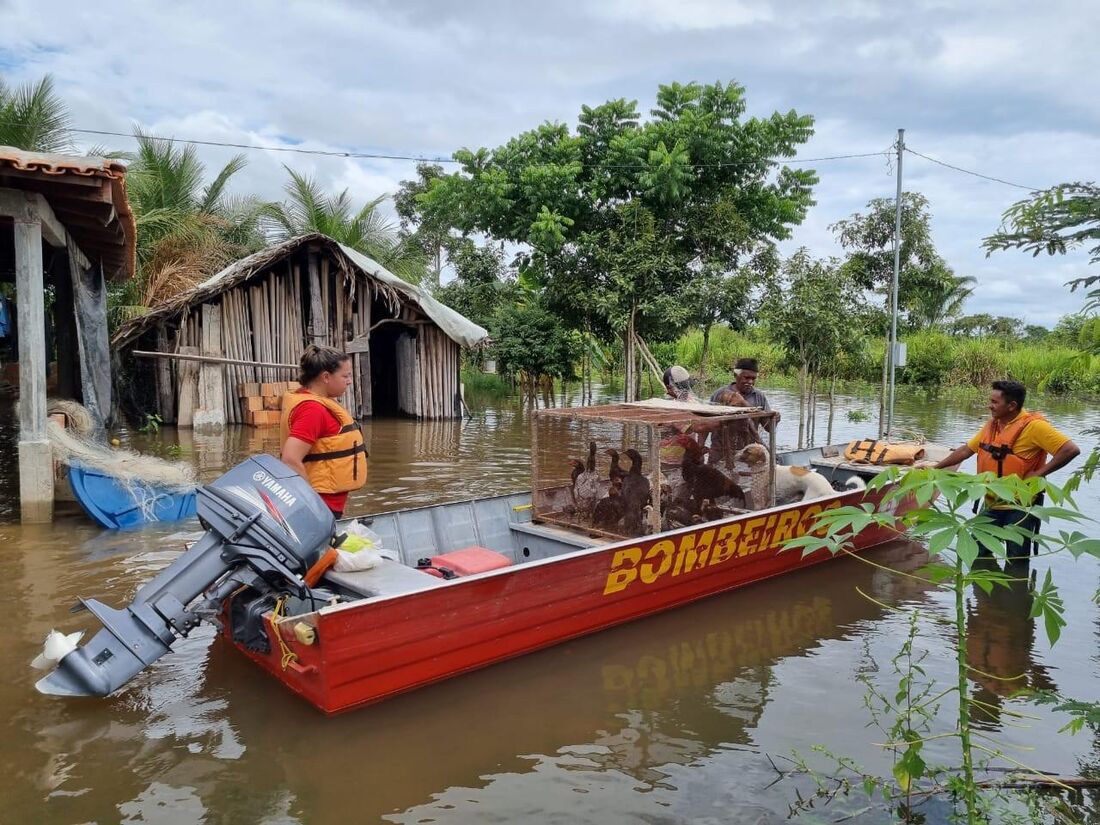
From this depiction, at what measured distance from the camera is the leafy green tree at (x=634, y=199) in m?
15.6

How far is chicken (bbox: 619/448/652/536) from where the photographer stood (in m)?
6.05

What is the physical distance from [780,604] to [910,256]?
984 cm

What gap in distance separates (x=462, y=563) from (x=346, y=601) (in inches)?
50.3

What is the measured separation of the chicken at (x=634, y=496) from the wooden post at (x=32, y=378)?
574cm

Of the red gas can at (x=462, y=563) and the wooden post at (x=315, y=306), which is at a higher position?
the wooden post at (x=315, y=306)

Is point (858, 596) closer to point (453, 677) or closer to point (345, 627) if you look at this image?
point (453, 677)

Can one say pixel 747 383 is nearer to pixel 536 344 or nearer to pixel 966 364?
pixel 536 344

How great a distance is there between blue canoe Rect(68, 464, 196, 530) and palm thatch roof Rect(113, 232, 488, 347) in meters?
6.81

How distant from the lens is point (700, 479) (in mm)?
6402

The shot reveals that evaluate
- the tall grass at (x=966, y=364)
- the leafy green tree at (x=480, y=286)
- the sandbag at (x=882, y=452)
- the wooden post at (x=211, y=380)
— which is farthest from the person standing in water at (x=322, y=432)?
the tall grass at (x=966, y=364)

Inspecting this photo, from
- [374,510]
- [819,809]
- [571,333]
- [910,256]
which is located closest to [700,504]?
[819,809]

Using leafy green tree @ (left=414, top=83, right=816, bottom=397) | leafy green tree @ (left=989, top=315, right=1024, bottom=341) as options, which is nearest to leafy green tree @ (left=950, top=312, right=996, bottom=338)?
leafy green tree @ (left=989, top=315, right=1024, bottom=341)

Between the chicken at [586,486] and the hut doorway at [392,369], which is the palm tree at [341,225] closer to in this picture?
the hut doorway at [392,369]

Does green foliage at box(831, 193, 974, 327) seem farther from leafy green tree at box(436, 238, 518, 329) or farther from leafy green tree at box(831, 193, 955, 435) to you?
leafy green tree at box(436, 238, 518, 329)
